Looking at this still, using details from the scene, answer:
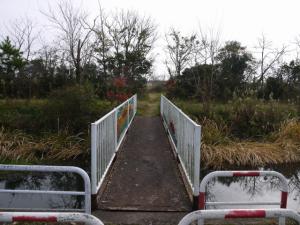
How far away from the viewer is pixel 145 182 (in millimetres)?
5395

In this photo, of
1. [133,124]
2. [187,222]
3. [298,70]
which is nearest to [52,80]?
[133,124]

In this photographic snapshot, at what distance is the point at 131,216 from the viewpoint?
4.11 metres

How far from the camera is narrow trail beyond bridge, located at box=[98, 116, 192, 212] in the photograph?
4.45m

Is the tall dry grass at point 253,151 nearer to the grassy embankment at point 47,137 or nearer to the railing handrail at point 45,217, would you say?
the grassy embankment at point 47,137

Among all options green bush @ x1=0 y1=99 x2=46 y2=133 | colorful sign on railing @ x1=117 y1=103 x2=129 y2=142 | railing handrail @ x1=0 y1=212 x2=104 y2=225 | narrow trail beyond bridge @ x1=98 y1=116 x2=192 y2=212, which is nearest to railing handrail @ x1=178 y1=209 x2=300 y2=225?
railing handrail @ x1=0 y1=212 x2=104 y2=225

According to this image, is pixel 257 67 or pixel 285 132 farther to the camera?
pixel 257 67

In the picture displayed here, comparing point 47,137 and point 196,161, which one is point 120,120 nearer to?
point 47,137

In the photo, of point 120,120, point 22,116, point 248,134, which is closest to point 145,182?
point 120,120

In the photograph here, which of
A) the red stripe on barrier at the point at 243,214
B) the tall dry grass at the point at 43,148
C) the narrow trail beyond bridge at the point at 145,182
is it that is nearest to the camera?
the red stripe on barrier at the point at 243,214

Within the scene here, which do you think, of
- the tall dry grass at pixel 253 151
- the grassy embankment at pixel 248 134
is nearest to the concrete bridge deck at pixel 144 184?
the tall dry grass at pixel 253 151

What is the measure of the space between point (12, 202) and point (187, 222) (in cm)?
479

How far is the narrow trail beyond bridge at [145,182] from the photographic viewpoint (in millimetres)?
4449

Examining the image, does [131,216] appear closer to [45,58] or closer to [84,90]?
[84,90]

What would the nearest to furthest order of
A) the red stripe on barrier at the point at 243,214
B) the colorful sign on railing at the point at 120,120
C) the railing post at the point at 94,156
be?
the red stripe on barrier at the point at 243,214, the railing post at the point at 94,156, the colorful sign on railing at the point at 120,120
